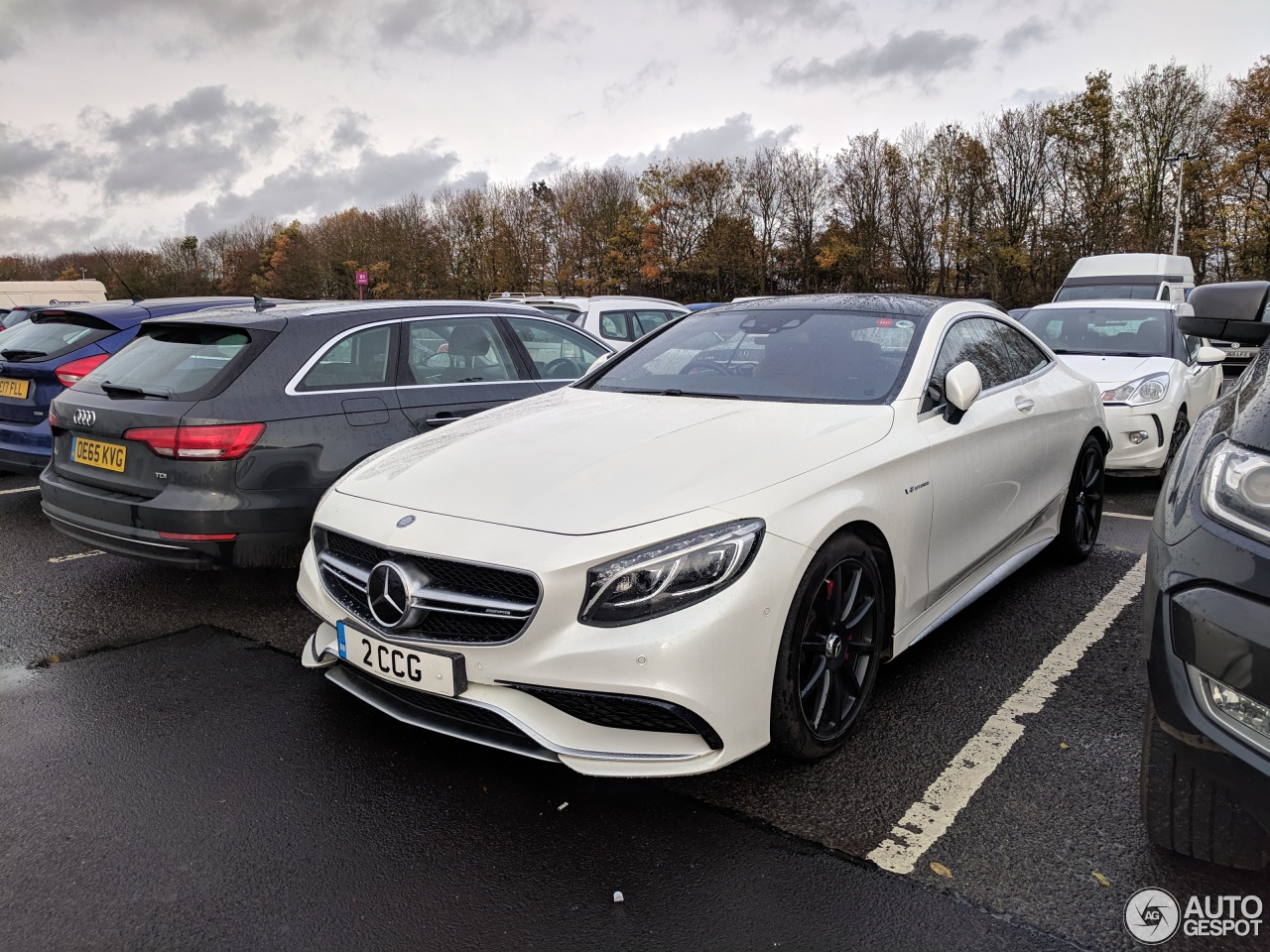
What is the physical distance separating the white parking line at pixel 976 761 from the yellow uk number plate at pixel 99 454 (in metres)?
3.64

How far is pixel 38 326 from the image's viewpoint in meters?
6.46

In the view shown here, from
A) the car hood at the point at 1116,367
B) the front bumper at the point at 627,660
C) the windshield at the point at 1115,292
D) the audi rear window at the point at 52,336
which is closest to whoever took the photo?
the front bumper at the point at 627,660

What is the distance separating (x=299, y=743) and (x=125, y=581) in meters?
2.50

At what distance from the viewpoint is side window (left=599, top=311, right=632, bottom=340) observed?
11289 millimetres

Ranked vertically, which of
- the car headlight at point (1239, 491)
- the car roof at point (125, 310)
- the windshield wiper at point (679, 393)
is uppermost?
the car roof at point (125, 310)

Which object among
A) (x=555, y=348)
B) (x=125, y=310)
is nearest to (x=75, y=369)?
(x=125, y=310)

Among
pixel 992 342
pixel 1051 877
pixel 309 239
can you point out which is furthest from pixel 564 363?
pixel 309 239

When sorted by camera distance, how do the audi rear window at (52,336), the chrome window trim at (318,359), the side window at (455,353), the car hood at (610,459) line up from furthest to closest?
the audi rear window at (52,336) → the side window at (455,353) → the chrome window trim at (318,359) → the car hood at (610,459)

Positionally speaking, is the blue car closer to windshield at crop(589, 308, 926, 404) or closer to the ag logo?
windshield at crop(589, 308, 926, 404)

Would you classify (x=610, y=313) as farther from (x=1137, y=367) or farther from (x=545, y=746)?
(x=545, y=746)

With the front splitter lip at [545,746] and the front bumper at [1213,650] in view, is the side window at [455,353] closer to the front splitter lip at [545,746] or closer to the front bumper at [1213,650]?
the front splitter lip at [545,746]

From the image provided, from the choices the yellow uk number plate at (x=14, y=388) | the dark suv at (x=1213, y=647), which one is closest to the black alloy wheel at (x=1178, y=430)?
the dark suv at (x=1213, y=647)

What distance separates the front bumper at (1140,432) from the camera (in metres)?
6.92

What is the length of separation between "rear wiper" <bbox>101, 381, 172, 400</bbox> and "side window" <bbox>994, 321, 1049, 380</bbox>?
13.2 ft
